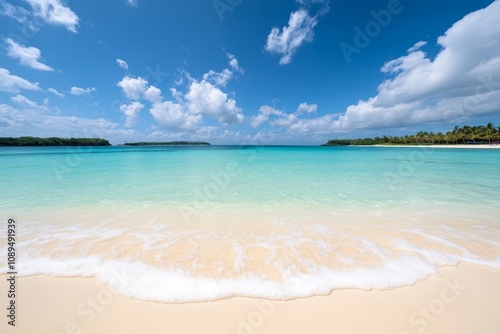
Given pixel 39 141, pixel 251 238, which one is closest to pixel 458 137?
pixel 251 238

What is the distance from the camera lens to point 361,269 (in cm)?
348

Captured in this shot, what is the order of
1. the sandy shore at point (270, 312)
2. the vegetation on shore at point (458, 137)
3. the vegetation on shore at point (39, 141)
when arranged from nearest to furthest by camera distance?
the sandy shore at point (270, 312) < the vegetation on shore at point (458, 137) < the vegetation on shore at point (39, 141)

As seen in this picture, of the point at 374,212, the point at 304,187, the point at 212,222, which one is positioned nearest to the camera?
the point at 212,222

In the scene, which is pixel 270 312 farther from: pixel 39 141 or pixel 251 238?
pixel 39 141

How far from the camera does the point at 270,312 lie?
2635 mm

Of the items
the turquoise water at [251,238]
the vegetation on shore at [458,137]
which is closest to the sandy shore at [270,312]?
the turquoise water at [251,238]

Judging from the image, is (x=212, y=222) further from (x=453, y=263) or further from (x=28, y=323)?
(x=453, y=263)

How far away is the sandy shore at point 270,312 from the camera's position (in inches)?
93.1

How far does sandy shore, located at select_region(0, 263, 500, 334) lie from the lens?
2.37 metres

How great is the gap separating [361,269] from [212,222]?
404cm

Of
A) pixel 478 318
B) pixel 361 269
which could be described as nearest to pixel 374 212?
pixel 361 269

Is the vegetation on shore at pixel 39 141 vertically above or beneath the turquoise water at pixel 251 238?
above

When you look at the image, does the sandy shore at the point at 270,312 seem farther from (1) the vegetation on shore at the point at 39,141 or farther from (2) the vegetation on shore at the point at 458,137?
(1) the vegetation on shore at the point at 39,141

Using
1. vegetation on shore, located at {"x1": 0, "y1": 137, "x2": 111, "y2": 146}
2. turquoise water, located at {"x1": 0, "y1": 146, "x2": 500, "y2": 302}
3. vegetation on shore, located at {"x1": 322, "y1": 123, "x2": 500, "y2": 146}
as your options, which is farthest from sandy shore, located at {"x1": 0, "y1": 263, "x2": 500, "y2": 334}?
vegetation on shore, located at {"x1": 0, "y1": 137, "x2": 111, "y2": 146}
